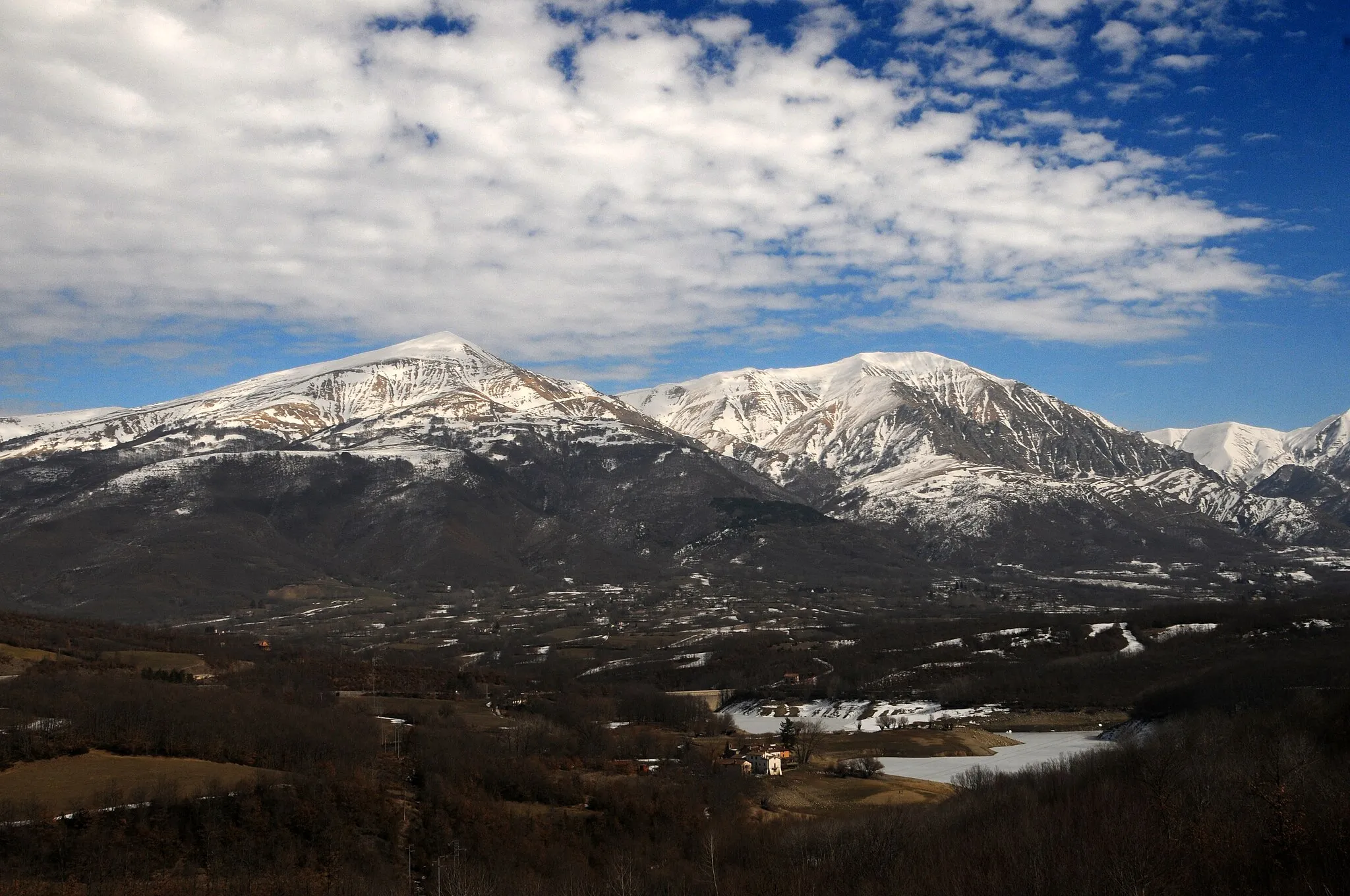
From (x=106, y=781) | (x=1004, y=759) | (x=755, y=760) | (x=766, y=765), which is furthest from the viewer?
(x=1004, y=759)

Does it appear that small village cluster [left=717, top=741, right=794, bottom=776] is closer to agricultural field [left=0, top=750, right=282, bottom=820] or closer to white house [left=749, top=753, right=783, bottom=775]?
white house [left=749, top=753, right=783, bottom=775]

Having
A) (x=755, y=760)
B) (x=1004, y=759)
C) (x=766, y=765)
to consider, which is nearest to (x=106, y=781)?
(x=755, y=760)

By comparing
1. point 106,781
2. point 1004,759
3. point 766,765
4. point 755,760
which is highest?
point 106,781

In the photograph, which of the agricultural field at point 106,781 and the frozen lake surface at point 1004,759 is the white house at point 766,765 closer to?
the frozen lake surface at point 1004,759

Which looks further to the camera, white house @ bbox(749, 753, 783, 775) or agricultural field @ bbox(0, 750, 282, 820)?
white house @ bbox(749, 753, 783, 775)

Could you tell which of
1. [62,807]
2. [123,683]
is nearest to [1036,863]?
[62,807]

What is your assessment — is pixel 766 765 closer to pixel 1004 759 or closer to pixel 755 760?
pixel 755 760

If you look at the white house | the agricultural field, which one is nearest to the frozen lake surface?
the white house

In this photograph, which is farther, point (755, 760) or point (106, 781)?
point (755, 760)
